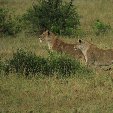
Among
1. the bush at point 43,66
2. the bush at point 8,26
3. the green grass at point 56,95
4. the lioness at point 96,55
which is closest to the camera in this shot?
the green grass at point 56,95

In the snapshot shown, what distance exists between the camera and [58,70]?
11445 millimetres

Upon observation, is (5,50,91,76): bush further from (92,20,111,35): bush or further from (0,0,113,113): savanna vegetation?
(92,20,111,35): bush

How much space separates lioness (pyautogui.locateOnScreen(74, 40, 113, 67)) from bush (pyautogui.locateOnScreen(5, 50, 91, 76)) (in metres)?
0.79

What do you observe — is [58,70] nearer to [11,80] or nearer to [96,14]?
[11,80]

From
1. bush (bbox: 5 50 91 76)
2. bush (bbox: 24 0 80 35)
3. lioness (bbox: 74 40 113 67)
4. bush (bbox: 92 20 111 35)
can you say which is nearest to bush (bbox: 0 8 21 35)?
bush (bbox: 24 0 80 35)

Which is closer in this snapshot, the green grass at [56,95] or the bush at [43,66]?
the green grass at [56,95]

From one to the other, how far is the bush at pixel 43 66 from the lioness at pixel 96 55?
2.58 feet

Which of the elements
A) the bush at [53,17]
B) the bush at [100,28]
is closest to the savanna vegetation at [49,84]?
the bush at [100,28]

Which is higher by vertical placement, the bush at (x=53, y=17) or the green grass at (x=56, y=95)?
the bush at (x=53, y=17)

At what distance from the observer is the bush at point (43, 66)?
11.4 m

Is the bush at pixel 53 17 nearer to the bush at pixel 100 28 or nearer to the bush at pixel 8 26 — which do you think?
the bush at pixel 8 26

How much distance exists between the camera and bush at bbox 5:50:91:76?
11430 millimetres

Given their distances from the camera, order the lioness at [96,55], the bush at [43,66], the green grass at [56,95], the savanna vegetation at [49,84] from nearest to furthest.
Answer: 1. the green grass at [56,95]
2. the savanna vegetation at [49,84]
3. the bush at [43,66]
4. the lioness at [96,55]

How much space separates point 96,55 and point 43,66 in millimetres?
1689
